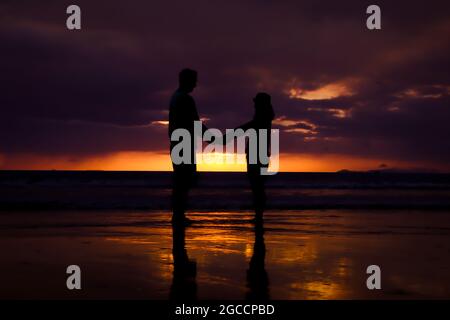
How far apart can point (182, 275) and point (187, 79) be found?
382 cm

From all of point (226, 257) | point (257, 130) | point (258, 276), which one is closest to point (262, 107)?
point (257, 130)

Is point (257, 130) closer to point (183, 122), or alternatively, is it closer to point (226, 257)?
point (183, 122)

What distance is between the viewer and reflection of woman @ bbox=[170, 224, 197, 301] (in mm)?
4164

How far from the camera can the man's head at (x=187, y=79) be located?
314 inches

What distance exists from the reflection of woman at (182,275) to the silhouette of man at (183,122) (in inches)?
39.1

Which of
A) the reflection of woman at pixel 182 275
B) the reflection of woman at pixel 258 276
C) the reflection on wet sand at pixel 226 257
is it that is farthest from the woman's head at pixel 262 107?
the reflection of woman at pixel 182 275

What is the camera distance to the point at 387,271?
5219 millimetres

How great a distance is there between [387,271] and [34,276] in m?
3.32

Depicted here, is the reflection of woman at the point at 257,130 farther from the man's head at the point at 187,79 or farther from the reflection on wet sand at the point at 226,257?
the man's head at the point at 187,79

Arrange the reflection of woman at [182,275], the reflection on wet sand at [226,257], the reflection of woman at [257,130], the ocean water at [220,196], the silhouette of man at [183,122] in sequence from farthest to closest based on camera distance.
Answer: the ocean water at [220,196]
the reflection of woman at [257,130]
the silhouette of man at [183,122]
the reflection on wet sand at [226,257]
the reflection of woman at [182,275]

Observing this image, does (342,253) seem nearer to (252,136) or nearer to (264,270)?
(264,270)
